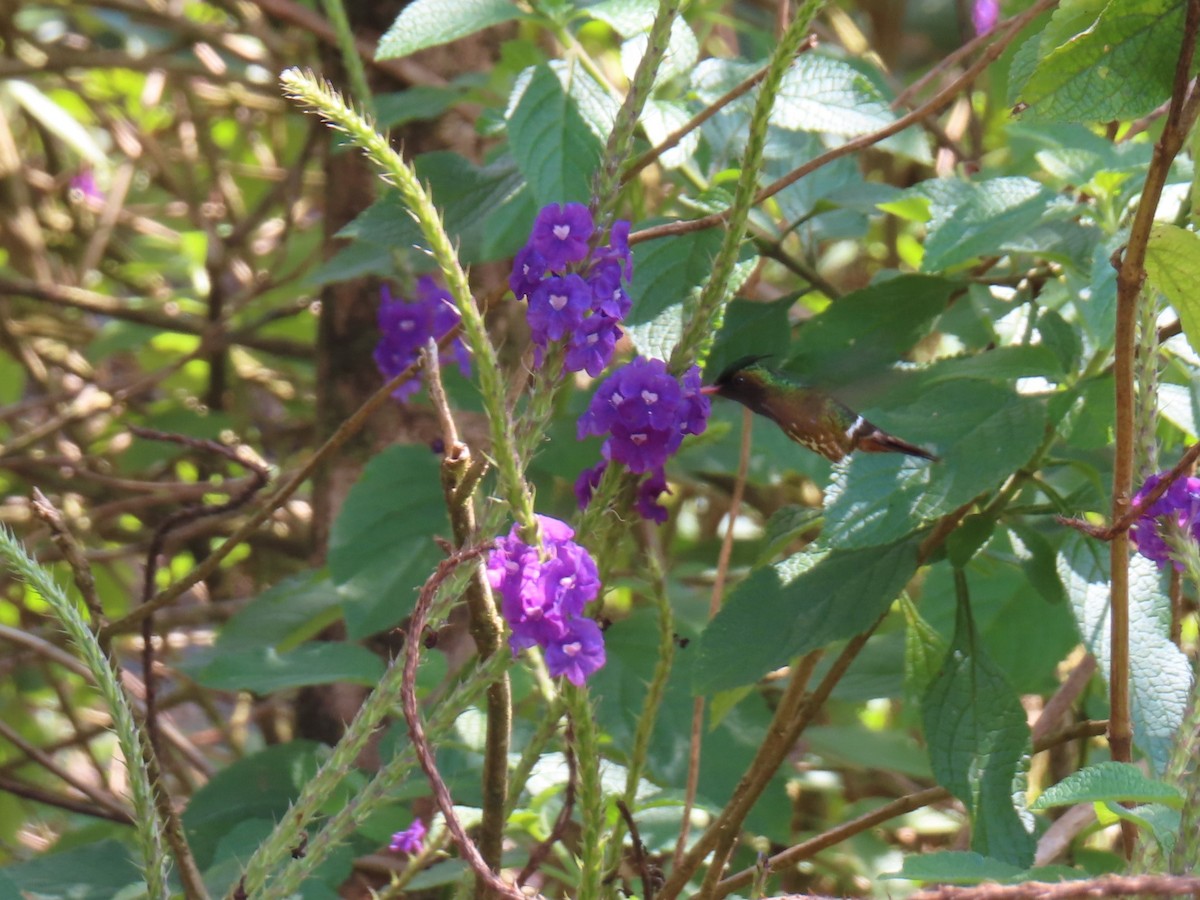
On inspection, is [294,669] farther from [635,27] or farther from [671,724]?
[635,27]

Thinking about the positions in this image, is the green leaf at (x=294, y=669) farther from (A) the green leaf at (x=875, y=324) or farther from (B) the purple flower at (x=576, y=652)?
(B) the purple flower at (x=576, y=652)

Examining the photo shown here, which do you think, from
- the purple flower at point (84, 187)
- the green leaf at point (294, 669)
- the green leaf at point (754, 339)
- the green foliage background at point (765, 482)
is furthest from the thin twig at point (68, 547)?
the purple flower at point (84, 187)

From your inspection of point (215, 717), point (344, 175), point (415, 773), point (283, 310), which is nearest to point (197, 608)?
point (215, 717)

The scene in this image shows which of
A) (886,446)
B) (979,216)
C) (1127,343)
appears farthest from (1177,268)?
(979,216)

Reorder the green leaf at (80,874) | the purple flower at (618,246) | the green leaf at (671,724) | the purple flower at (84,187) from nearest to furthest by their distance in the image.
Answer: the purple flower at (618,246) < the green leaf at (80,874) < the green leaf at (671,724) < the purple flower at (84,187)

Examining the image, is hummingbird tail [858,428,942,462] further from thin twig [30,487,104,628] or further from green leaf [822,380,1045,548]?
thin twig [30,487,104,628]

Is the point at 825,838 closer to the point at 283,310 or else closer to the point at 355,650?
the point at 355,650

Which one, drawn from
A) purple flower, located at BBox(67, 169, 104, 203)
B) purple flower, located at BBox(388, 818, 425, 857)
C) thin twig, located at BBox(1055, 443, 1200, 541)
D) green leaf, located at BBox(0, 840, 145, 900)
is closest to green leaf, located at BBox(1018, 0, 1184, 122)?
thin twig, located at BBox(1055, 443, 1200, 541)
